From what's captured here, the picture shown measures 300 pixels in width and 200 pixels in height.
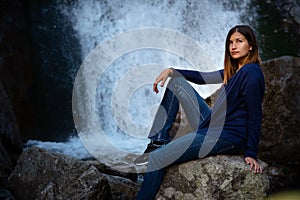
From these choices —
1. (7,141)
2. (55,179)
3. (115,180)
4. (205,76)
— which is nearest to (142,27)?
(7,141)

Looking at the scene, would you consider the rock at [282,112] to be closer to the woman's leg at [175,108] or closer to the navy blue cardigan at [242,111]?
the woman's leg at [175,108]

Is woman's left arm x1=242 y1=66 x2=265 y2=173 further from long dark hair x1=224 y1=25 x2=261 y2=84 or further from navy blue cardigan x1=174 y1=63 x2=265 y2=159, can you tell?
long dark hair x1=224 y1=25 x2=261 y2=84

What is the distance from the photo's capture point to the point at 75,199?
3535 mm

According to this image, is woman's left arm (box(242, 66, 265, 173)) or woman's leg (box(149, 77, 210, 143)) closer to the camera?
woman's left arm (box(242, 66, 265, 173))

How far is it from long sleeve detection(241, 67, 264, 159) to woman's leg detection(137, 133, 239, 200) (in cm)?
15

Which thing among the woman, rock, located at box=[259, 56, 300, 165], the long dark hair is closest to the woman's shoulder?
the woman

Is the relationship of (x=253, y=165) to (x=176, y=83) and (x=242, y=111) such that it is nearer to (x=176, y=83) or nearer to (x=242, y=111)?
(x=242, y=111)

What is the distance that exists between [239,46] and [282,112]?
8.05ft

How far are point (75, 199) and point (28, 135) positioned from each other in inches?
235

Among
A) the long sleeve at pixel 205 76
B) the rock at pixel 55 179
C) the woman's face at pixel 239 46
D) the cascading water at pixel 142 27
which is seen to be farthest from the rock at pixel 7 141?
the woman's face at pixel 239 46

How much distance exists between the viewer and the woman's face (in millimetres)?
3076

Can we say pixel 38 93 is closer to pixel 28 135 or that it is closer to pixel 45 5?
pixel 28 135

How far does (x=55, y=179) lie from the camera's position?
365 centimetres

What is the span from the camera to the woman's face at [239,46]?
3.08 metres
